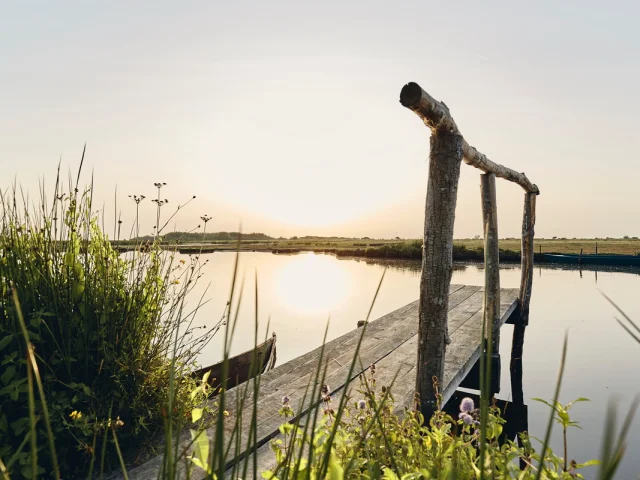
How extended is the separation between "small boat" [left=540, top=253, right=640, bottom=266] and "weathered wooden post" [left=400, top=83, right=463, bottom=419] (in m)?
32.5

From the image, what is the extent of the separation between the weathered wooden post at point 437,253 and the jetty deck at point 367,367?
20 cm

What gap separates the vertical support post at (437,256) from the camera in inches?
119

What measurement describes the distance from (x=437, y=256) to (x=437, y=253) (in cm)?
2

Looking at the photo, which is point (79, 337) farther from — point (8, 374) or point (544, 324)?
point (544, 324)

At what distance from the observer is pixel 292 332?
14250 mm

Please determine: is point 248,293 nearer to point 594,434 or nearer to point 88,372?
point 594,434

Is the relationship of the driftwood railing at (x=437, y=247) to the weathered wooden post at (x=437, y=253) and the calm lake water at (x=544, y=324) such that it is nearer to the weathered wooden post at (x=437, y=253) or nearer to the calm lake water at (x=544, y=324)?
the weathered wooden post at (x=437, y=253)

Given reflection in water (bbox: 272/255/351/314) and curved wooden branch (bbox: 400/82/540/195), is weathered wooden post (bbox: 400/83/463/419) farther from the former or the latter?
reflection in water (bbox: 272/255/351/314)

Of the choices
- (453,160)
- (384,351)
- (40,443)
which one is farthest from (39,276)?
(384,351)

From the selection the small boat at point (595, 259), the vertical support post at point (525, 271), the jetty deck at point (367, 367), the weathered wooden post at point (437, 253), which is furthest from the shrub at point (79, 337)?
the small boat at point (595, 259)

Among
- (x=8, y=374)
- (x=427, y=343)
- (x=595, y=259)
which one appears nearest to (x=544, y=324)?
(x=427, y=343)

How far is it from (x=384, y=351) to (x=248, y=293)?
55.5ft

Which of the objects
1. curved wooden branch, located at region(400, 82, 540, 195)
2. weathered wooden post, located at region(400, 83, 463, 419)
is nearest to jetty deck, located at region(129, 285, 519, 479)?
weathered wooden post, located at region(400, 83, 463, 419)

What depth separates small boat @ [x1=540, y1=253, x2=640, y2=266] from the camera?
2867 centimetres
